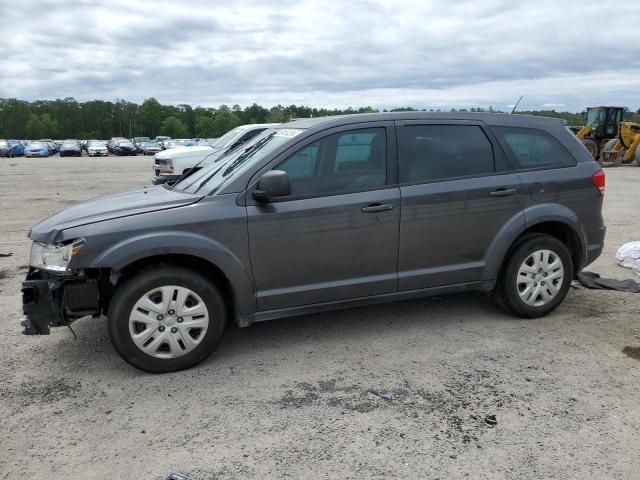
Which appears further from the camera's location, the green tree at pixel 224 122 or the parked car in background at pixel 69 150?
the green tree at pixel 224 122

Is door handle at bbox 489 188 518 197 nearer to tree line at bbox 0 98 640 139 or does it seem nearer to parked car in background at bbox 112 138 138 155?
parked car in background at bbox 112 138 138 155

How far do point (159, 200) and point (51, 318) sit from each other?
44.1 inches

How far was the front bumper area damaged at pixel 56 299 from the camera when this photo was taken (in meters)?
3.69

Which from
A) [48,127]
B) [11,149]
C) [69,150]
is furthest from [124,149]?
[48,127]

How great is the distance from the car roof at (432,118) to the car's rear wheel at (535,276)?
104 cm

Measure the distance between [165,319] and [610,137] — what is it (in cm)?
2640

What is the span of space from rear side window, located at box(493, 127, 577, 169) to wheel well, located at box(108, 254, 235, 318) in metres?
2.65

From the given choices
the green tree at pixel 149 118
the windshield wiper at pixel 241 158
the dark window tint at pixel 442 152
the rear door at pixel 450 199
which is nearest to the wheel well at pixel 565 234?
the rear door at pixel 450 199

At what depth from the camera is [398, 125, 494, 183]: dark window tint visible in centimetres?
440

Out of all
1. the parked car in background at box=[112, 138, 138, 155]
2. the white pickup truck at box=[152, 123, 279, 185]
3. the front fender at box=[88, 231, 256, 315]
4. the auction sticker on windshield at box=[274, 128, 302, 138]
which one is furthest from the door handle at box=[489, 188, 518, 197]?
the parked car in background at box=[112, 138, 138, 155]

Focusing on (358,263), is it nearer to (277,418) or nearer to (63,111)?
(277,418)

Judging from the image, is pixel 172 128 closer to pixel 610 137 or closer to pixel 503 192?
pixel 610 137

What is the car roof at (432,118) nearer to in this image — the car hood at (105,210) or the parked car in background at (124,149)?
the car hood at (105,210)

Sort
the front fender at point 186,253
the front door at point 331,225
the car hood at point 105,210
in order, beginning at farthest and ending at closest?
the front door at point 331,225
the car hood at point 105,210
the front fender at point 186,253
